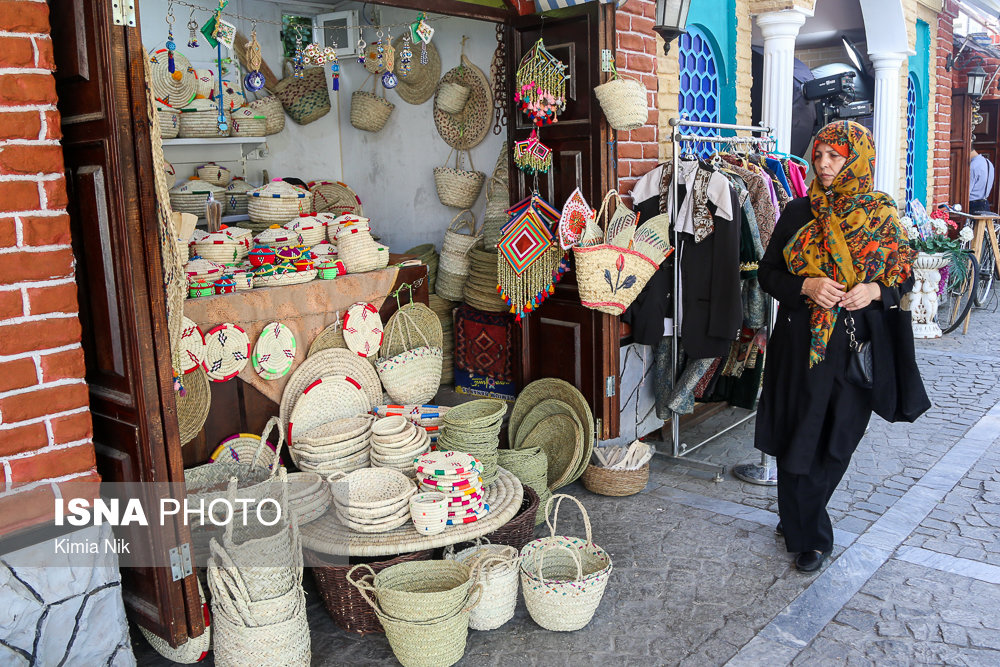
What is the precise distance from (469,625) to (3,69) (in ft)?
8.11

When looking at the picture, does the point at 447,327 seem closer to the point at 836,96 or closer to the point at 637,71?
the point at 637,71

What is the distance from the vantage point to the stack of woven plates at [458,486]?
342cm

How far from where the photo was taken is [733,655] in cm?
307

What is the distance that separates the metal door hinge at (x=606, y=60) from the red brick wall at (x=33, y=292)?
2783 millimetres

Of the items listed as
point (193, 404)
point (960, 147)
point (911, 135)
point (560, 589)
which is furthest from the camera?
point (960, 147)

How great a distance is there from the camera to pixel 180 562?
2.82 metres

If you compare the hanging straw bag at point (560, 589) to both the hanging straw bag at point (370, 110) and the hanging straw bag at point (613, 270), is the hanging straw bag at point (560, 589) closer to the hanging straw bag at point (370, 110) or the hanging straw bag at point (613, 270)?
the hanging straw bag at point (613, 270)

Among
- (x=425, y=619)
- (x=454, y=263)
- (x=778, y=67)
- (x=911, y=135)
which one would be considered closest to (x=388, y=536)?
(x=425, y=619)

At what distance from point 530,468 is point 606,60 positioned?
7.17 feet

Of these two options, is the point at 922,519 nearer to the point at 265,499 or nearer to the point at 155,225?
the point at 265,499

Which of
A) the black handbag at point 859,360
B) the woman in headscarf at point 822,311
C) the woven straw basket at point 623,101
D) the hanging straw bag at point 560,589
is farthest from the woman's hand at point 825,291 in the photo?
the woven straw basket at point 623,101

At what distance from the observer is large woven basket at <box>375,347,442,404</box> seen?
15.4 feet

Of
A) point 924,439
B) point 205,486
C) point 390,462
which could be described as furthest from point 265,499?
point 924,439

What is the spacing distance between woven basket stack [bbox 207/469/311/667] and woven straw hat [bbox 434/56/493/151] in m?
3.49
